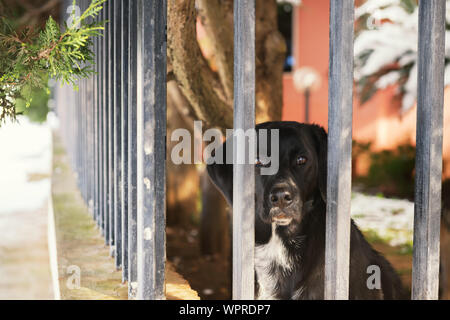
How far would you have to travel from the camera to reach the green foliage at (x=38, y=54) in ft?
5.90

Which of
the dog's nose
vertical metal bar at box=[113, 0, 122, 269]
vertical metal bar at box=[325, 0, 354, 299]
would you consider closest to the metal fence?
vertical metal bar at box=[325, 0, 354, 299]

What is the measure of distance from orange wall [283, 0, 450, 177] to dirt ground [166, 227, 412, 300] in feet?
18.3

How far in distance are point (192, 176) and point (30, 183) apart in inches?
184

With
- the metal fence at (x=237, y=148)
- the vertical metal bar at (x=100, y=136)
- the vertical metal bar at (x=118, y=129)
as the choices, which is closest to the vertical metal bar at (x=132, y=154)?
the metal fence at (x=237, y=148)

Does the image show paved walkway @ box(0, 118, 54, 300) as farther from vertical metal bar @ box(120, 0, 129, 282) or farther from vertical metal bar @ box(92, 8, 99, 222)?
vertical metal bar @ box(92, 8, 99, 222)

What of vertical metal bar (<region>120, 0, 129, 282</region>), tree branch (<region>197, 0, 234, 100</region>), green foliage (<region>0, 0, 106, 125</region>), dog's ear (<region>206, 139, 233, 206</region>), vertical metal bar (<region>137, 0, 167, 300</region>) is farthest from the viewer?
tree branch (<region>197, 0, 234, 100</region>)

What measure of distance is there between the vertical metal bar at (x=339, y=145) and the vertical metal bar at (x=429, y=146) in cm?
25

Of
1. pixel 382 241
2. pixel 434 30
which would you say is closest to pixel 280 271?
pixel 434 30

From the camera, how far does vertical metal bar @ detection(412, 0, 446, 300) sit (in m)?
1.72

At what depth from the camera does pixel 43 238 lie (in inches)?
286

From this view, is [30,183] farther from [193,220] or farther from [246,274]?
[246,274]

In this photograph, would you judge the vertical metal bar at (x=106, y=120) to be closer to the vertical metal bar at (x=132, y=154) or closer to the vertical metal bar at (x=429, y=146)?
the vertical metal bar at (x=132, y=154)

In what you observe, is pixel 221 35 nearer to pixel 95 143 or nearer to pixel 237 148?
pixel 95 143
